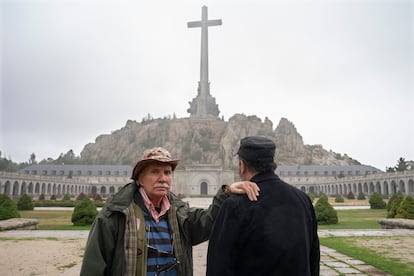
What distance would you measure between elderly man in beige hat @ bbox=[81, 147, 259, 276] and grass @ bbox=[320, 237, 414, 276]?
18.0 feet

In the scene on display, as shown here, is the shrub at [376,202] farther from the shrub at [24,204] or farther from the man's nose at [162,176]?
the shrub at [24,204]

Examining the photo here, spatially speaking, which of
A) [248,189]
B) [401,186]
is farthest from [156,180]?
[401,186]

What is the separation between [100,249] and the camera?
101 inches

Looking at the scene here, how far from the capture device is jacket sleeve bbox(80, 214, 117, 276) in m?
2.47

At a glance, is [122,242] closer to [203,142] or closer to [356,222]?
[356,222]

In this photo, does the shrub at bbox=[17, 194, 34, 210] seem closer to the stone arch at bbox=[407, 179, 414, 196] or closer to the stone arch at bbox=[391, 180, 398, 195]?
the stone arch at bbox=[407, 179, 414, 196]

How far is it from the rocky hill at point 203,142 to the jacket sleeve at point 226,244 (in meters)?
91.9

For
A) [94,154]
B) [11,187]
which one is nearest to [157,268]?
[11,187]

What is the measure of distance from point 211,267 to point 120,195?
1.03 metres

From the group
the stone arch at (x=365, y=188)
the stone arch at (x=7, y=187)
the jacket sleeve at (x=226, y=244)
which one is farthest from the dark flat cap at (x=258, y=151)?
the stone arch at (x=365, y=188)

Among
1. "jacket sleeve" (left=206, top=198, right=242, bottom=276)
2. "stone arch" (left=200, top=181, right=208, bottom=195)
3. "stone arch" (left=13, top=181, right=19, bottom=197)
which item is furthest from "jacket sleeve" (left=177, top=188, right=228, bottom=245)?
"stone arch" (left=200, top=181, right=208, bottom=195)

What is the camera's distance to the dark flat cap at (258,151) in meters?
2.52

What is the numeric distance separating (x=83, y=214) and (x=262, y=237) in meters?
16.9

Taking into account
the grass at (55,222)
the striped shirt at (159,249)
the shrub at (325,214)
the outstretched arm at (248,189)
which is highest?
the outstretched arm at (248,189)
